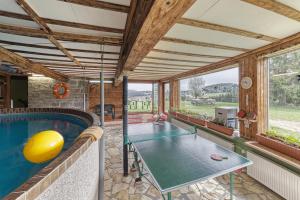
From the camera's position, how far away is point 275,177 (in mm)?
2332

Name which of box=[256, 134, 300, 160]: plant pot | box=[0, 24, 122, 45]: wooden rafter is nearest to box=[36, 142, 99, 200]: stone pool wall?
box=[0, 24, 122, 45]: wooden rafter

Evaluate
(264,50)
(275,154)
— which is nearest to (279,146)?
(275,154)

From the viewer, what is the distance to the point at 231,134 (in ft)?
11.3

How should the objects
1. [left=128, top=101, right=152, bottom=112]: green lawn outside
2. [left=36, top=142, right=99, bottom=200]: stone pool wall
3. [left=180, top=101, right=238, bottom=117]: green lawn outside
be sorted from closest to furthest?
1. [left=36, top=142, right=99, bottom=200]: stone pool wall
2. [left=180, top=101, right=238, bottom=117]: green lawn outside
3. [left=128, top=101, right=152, bottom=112]: green lawn outside

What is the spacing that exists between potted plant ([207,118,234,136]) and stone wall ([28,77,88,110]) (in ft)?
21.6

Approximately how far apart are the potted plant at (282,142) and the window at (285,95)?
0.05ft

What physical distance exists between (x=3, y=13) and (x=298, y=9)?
325cm

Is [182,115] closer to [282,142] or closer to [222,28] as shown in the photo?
[282,142]

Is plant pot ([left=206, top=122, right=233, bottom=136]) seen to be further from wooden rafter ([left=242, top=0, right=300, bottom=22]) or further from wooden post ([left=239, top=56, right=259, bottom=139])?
wooden rafter ([left=242, top=0, right=300, bottom=22])

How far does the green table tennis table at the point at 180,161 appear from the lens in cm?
165

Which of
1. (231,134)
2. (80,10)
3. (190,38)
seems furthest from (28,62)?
(231,134)

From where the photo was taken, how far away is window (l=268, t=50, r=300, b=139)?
8.59ft

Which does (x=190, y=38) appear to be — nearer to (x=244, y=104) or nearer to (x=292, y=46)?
(x=292, y=46)

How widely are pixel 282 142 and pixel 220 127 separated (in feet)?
4.43
